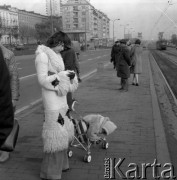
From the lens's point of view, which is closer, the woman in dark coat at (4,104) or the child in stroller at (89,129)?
the woman in dark coat at (4,104)

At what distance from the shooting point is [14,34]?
8444 centimetres

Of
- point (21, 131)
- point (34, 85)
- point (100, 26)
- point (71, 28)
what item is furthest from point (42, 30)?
point (21, 131)

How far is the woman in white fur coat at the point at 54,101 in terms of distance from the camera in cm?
370

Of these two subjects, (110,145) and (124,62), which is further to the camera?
(124,62)

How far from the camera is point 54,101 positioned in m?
3.81

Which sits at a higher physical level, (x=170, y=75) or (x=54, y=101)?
(x=54, y=101)

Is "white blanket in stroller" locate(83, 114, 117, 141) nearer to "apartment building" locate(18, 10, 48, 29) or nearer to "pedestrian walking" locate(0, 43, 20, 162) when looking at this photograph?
"pedestrian walking" locate(0, 43, 20, 162)

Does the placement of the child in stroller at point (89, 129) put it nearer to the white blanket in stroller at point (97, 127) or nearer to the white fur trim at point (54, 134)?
the white blanket in stroller at point (97, 127)

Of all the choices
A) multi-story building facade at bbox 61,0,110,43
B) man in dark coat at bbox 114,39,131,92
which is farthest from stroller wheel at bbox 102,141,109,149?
multi-story building facade at bbox 61,0,110,43

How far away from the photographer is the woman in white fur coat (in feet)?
12.1

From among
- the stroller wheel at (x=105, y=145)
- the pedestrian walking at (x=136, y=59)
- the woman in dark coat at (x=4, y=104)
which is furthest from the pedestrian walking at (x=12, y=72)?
the pedestrian walking at (x=136, y=59)

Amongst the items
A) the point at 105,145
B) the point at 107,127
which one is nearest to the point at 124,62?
the point at 105,145

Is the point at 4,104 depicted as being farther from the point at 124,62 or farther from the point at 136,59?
the point at 136,59

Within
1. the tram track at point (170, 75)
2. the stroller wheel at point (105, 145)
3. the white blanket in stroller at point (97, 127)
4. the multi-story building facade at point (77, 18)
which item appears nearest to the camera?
the white blanket in stroller at point (97, 127)
